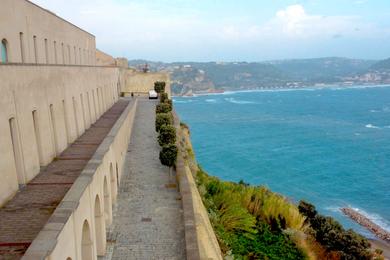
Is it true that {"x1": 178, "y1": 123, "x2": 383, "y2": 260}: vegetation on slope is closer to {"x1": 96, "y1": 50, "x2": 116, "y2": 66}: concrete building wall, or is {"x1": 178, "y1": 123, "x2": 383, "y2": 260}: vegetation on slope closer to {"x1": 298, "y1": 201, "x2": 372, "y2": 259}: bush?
{"x1": 298, "y1": 201, "x2": 372, "y2": 259}: bush

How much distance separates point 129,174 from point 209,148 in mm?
54692

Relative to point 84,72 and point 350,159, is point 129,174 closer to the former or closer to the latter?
point 84,72

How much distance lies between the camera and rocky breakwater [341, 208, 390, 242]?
133 ft

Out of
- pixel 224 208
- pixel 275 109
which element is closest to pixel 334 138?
pixel 275 109

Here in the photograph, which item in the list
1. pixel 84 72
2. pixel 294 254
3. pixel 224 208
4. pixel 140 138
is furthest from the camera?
pixel 140 138

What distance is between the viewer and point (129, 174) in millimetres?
18719

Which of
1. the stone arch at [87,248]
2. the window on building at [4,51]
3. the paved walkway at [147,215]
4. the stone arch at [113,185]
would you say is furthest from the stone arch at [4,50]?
the stone arch at [87,248]

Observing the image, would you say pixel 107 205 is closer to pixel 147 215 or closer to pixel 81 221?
pixel 147 215

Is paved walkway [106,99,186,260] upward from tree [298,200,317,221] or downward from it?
upward

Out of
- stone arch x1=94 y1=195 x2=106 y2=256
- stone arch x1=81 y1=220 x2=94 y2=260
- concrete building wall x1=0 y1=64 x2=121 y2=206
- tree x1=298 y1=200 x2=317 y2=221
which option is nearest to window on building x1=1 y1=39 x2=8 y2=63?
concrete building wall x1=0 y1=64 x2=121 y2=206

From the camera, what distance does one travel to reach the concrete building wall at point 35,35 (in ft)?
52.0

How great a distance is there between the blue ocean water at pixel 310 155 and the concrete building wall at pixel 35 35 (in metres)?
32.5

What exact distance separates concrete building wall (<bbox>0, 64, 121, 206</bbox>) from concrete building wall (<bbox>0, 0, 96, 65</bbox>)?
2090mm

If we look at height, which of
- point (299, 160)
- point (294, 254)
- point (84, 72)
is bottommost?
point (299, 160)
